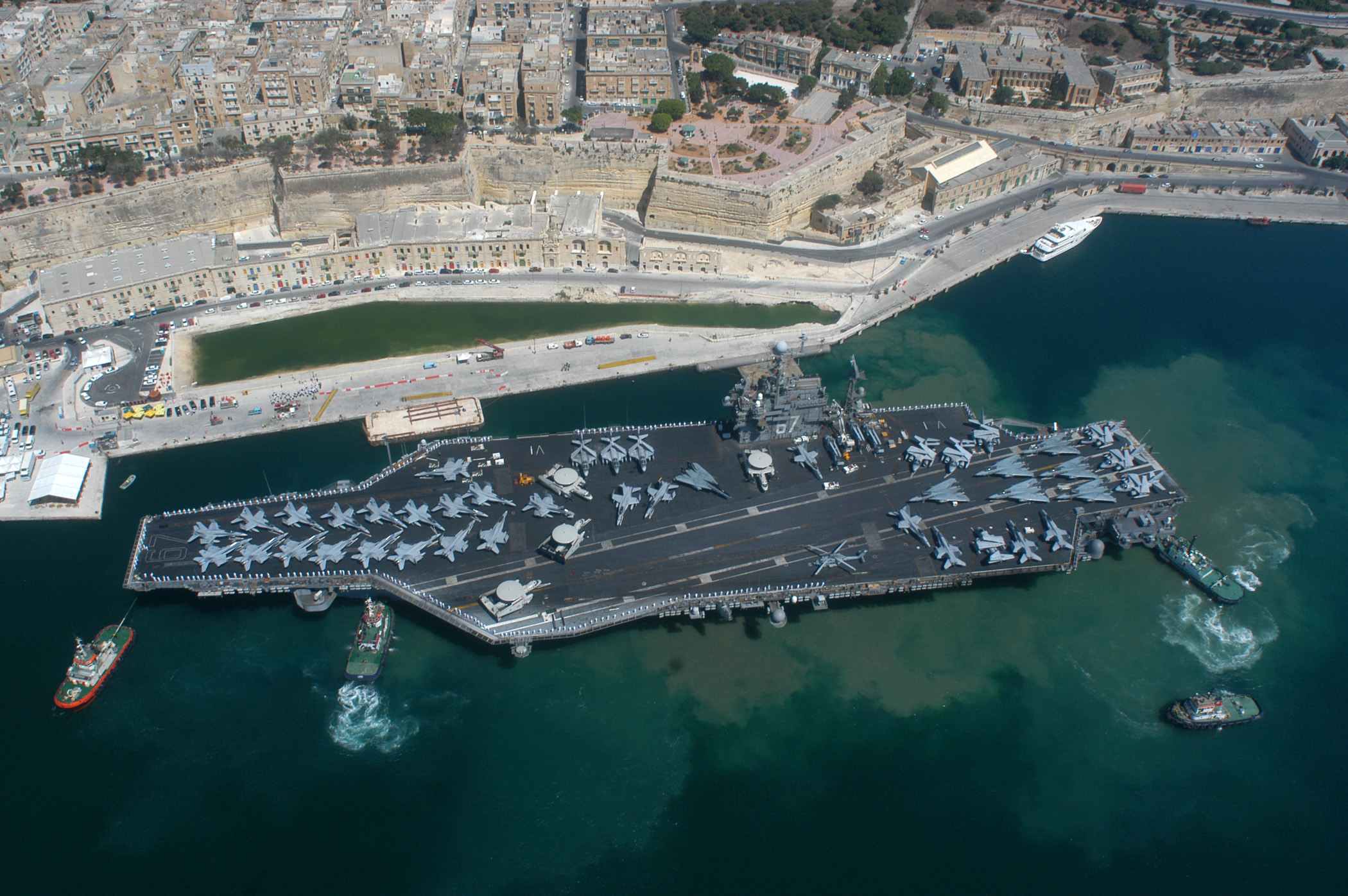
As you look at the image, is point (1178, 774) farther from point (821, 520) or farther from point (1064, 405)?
point (1064, 405)

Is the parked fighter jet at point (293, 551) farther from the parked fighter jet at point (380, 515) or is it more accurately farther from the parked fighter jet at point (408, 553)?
the parked fighter jet at point (408, 553)

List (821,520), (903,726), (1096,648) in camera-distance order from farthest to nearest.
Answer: (821,520), (1096,648), (903,726)

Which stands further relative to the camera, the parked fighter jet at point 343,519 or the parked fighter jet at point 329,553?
the parked fighter jet at point 343,519

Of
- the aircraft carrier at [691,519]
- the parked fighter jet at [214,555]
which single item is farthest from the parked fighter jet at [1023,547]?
the parked fighter jet at [214,555]

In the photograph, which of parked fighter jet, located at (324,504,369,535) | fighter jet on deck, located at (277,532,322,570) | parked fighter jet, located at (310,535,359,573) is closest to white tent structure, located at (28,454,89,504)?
fighter jet on deck, located at (277,532,322,570)

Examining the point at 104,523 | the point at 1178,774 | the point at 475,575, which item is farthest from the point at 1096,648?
the point at 104,523

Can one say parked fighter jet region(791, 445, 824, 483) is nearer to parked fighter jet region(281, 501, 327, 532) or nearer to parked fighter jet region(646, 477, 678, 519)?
parked fighter jet region(646, 477, 678, 519)
